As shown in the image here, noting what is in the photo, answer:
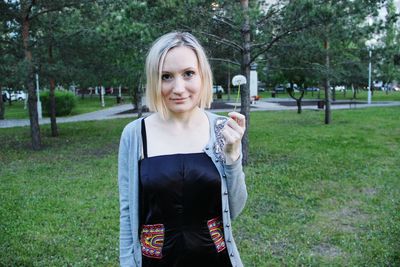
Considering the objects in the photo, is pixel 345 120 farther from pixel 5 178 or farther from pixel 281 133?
pixel 5 178

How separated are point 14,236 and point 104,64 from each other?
8.16 metres

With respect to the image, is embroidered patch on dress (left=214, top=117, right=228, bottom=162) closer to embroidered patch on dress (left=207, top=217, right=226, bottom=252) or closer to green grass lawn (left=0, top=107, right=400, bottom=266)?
embroidered patch on dress (left=207, top=217, right=226, bottom=252)

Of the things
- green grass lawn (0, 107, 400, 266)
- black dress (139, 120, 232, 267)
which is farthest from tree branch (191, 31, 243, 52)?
black dress (139, 120, 232, 267)

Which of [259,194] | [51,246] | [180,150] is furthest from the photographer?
[259,194]

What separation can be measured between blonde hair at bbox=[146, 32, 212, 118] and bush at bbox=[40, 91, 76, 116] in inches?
862

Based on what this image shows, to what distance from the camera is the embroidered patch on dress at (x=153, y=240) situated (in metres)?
1.71

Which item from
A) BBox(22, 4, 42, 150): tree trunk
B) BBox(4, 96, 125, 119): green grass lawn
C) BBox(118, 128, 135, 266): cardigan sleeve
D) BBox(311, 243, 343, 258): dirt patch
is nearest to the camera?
BBox(118, 128, 135, 266): cardigan sleeve

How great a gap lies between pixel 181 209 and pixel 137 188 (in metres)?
0.20

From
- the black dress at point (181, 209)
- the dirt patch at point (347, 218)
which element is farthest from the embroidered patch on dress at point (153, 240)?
the dirt patch at point (347, 218)

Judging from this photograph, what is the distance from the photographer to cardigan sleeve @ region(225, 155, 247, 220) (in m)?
1.68

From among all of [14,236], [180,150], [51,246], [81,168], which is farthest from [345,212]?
[81,168]

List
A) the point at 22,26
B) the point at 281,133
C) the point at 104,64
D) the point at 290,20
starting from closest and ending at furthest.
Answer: the point at 290,20
the point at 22,26
the point at 104,64
the point at 281,133

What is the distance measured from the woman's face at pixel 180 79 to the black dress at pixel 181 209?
22cm

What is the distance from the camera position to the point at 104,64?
1238 cm
